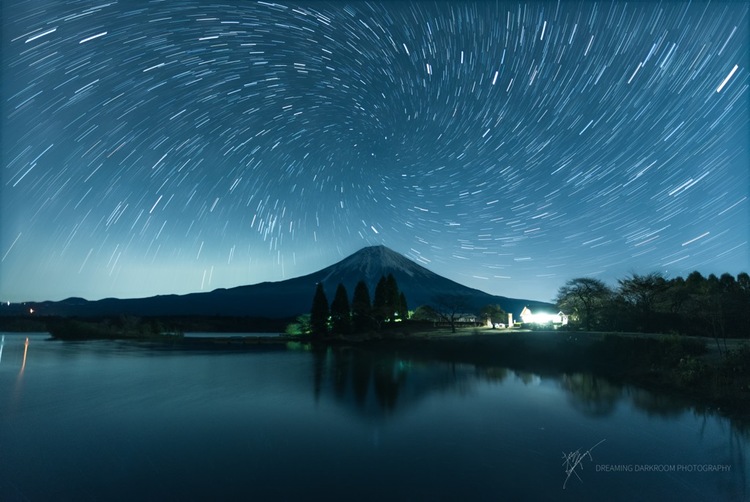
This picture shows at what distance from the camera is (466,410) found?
16.5 metres

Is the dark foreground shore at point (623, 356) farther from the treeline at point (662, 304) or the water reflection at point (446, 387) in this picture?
the treeline at point (662, 304)

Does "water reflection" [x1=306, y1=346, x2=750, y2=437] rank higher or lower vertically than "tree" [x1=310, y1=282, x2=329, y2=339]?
lower

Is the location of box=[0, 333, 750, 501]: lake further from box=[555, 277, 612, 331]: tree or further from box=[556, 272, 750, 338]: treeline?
box=[555, 277, 612, 331]: tree

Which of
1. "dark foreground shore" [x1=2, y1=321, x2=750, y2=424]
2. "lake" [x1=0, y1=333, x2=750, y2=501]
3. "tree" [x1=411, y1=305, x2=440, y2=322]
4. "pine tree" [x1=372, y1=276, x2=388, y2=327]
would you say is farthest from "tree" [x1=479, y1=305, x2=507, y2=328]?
"lake" [x1=0, y1=333, x2=750, y2=501]

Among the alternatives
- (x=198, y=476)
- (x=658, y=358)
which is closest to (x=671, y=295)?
(x=658, y=358)

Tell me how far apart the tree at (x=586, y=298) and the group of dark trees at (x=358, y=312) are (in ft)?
84.2

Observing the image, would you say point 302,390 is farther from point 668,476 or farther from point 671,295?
point 671,295

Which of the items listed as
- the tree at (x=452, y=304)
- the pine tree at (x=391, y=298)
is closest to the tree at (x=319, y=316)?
the pine tree at (x=391, y=298)

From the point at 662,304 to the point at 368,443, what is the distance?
38.8 meters

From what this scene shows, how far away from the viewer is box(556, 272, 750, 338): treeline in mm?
29750

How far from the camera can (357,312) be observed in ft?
212

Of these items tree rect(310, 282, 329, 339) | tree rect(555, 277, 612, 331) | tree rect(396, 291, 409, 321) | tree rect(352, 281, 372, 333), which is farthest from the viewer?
tree rect(396, 291, 409, 321)

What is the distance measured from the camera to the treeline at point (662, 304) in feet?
97.6

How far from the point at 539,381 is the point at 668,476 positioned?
45.9ft
